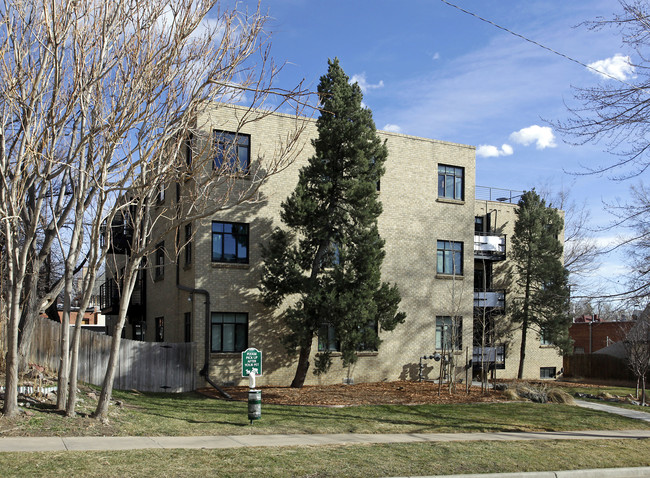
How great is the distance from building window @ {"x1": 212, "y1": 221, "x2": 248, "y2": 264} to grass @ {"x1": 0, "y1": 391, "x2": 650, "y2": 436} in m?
4.97

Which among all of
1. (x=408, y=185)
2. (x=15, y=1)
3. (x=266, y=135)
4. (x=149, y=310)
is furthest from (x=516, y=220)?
(x=15, y=1)

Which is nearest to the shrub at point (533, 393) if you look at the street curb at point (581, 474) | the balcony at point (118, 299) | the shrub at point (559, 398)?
the shrub at point (559, 398)

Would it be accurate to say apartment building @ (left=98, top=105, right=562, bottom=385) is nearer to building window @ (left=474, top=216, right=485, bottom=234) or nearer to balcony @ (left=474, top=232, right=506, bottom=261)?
balcony @ (left=474, top=232, right=506, bottom=261)

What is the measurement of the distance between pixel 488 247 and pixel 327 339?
13.1m

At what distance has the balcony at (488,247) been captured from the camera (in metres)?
30.9

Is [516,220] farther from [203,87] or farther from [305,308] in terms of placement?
[203,87]

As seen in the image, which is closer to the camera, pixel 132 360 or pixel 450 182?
pixel 132 360

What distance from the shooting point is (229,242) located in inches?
869

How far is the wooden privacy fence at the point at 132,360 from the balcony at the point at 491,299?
1594 centimetres

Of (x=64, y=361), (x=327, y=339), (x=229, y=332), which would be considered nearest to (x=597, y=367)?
(x=327, y=339)

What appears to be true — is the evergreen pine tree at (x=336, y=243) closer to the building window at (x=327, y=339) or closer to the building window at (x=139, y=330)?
the building window at (x=327, y=339)

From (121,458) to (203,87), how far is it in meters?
6.53

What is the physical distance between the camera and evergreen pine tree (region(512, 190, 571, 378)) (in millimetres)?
32031

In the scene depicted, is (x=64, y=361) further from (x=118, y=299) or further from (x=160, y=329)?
(x=118, y=299)
